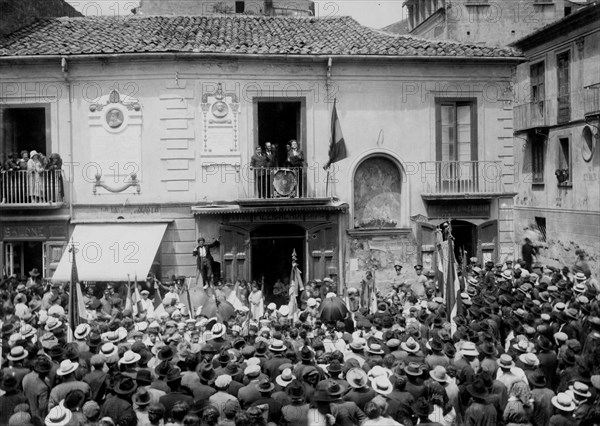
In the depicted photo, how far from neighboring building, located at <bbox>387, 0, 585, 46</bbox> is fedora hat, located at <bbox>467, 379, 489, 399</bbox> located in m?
27.3

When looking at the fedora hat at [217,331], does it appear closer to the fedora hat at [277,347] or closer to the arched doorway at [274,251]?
the fedora hat at [277,347]

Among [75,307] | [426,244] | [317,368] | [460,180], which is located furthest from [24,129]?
[317,368]

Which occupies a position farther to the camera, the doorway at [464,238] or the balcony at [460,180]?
the doorway at [464,238]

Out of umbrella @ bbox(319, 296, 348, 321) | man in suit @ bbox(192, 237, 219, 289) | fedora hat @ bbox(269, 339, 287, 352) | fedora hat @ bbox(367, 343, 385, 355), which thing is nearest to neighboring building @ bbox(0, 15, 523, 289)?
man in suit @ bbox(192, 237, 219, 289)

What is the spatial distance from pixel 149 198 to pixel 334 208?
5.26m

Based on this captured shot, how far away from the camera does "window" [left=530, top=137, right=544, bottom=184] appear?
31866 millimetres

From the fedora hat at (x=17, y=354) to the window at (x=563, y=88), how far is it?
24271mm

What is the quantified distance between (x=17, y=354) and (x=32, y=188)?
36.1 feet

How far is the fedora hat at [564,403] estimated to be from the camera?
8.23m

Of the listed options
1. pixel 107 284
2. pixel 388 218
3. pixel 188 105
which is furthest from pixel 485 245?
pixel 107 284

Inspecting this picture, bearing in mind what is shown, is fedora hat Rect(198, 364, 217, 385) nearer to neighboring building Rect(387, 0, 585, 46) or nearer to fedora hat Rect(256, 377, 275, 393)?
fedora hat Rect(256, 377, 275, 393)

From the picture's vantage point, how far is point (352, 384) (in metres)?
9.09

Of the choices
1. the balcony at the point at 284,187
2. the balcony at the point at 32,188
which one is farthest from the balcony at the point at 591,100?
the balcony at the point at 32,188

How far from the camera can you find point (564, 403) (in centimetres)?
824
